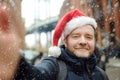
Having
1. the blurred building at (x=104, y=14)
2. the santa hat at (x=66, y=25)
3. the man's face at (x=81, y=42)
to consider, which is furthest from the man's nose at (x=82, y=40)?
the blurred building at (x=104, y=14)

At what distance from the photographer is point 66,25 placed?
2.52 meters

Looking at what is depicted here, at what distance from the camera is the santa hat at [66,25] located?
2.35m

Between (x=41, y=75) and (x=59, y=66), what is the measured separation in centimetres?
21

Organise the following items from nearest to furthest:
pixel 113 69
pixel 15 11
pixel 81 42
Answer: pixel 15 11 → pixel 81 42 → pixel 113 69

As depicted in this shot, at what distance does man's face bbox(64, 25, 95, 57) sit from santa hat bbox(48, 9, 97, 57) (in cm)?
5

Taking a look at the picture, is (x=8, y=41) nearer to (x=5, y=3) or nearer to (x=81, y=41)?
(x=5, y=3)

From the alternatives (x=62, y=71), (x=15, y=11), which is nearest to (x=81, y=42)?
(x=62, y=71)

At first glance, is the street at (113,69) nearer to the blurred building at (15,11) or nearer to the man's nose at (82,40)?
the man's nose at (82,40)

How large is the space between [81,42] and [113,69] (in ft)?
19.9

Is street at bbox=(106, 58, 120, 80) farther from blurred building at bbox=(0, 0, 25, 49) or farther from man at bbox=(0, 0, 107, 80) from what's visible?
blurred building at bbox=(0, 0, 25, 49)

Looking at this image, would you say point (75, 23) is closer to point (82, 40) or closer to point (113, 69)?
point (82, 40)

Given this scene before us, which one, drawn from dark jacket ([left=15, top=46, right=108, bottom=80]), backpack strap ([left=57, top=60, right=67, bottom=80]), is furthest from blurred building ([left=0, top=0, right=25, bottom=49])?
backpack strap ([left=57, top=60, right=67, bottom=80])

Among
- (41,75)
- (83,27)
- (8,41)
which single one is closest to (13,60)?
(8,41)

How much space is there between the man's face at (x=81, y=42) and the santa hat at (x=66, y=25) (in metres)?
0.05
